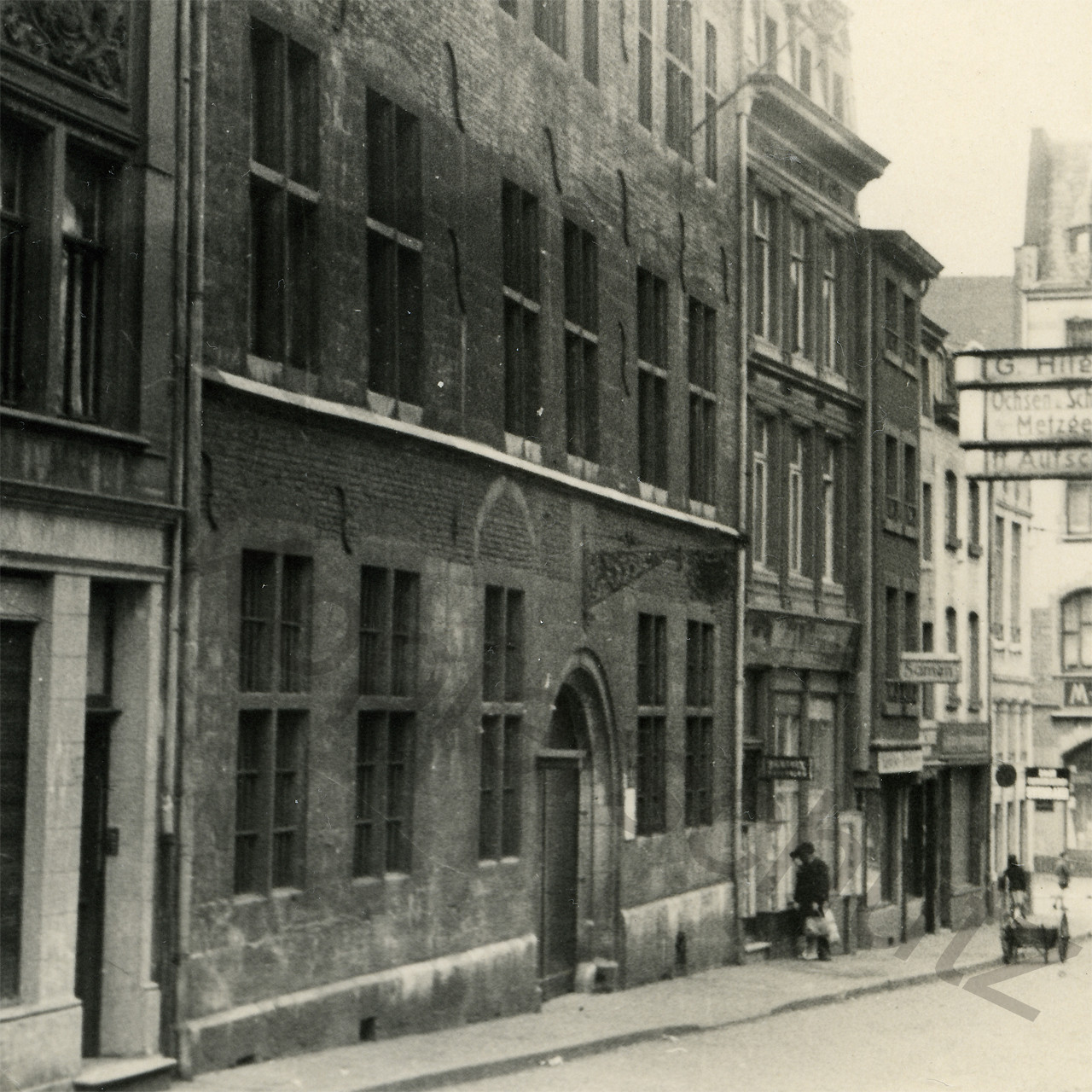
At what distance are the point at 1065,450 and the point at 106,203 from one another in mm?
10425

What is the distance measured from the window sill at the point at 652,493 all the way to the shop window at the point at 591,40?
4.72 metres

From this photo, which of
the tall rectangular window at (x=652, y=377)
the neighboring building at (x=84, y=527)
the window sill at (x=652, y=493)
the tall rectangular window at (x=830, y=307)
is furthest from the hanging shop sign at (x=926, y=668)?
the neighboring building at (x=84, y=527)

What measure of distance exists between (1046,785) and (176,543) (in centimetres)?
2472

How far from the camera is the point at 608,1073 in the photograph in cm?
1822

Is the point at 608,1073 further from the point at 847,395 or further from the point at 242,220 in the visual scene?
the point at 847,395

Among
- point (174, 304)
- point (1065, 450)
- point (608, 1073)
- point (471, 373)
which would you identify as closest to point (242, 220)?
point (174, 304)

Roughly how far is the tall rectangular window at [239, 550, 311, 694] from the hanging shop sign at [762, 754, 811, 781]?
1384cm

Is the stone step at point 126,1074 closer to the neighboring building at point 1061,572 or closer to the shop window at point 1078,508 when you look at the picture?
the neighboring building at point 1061,572

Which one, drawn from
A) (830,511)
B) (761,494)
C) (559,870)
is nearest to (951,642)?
(830,511)

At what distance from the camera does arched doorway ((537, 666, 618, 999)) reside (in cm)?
2484

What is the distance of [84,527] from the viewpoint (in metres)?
15.3

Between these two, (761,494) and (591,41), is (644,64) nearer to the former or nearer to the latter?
(591,41)

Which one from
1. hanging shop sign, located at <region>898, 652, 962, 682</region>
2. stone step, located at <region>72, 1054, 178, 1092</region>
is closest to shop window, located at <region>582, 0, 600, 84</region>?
hanging shop sign, located at <region>898, 652, 962, 682</region>

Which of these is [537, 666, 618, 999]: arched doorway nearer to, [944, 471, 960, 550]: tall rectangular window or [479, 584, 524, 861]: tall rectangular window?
[479, 584, 524, 861]: tall rectangular window
